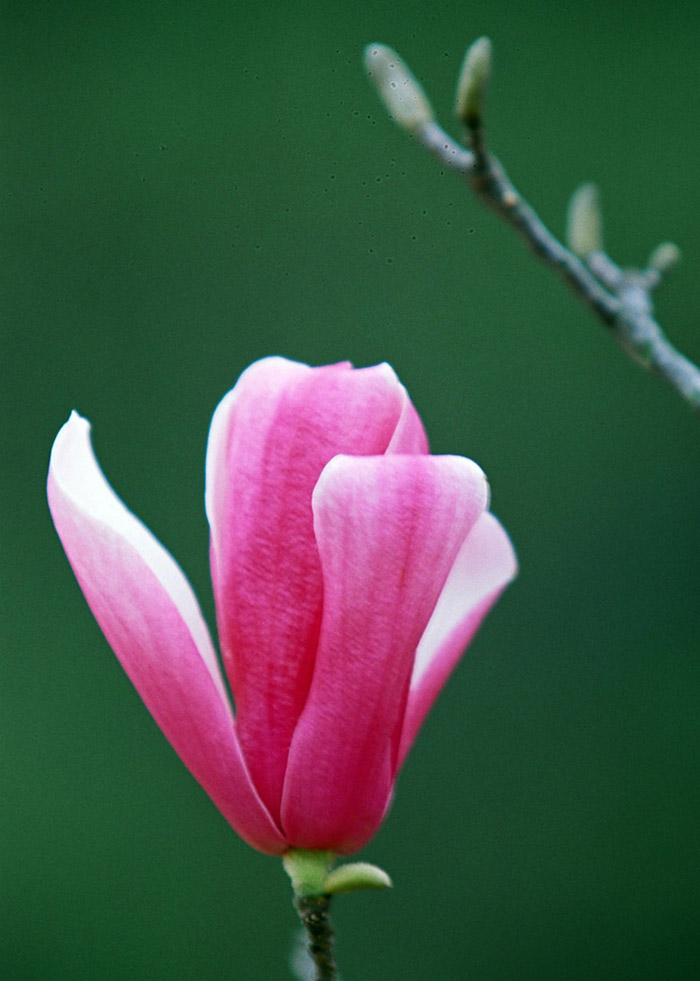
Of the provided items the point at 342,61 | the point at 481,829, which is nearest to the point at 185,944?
the point at 481,829

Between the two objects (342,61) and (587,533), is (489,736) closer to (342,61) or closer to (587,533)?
(587,533)

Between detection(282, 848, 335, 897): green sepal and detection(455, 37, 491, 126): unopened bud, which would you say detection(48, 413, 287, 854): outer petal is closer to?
detection(282, 848, 335, 897): green sepal

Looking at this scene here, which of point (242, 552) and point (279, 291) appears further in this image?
point (279, 291)

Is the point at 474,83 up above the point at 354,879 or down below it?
above

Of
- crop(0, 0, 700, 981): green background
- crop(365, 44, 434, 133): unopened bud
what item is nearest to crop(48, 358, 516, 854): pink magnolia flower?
crop(365, 44, 434, 133): unopened bud

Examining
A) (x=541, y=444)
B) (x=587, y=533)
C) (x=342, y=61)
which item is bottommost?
(x=587, y=533)

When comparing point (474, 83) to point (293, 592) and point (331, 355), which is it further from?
point (331, 355)

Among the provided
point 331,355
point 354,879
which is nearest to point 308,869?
point 354,879
